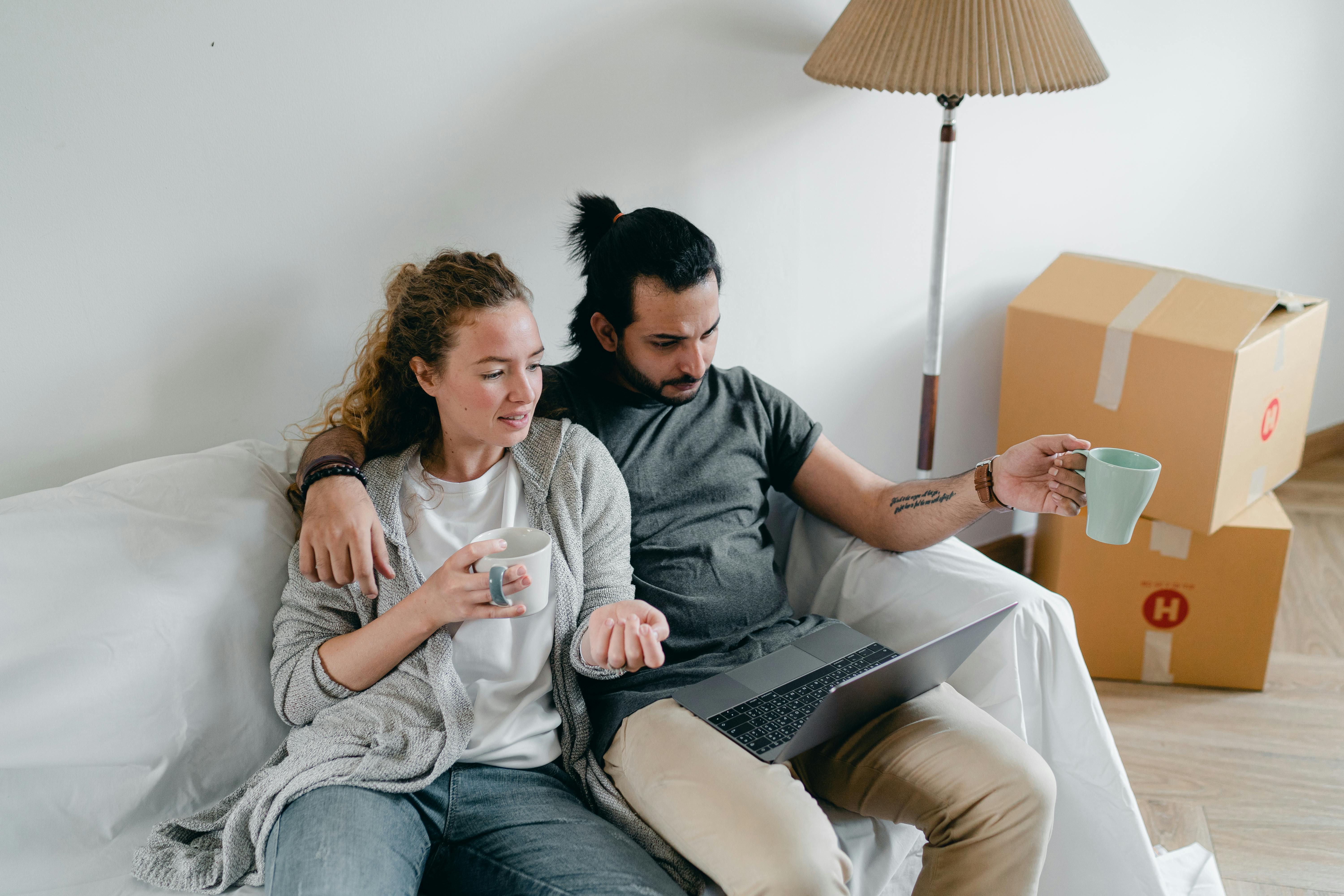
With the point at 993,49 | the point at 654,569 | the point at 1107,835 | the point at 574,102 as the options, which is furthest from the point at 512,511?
the point at 993,49

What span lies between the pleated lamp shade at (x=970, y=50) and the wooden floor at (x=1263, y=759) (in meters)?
1.25

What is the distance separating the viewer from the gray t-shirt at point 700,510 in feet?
4.66

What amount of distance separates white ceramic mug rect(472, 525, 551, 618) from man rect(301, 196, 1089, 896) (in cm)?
13

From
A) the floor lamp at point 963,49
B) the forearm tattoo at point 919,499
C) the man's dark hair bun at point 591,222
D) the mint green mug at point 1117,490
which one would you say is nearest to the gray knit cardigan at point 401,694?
the man's dark hair bun at point 591,222

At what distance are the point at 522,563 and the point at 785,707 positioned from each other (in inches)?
17.0

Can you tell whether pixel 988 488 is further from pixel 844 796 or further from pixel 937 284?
pixel 937 284

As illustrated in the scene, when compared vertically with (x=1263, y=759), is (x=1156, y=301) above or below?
above

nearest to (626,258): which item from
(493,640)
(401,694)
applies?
(493,640)

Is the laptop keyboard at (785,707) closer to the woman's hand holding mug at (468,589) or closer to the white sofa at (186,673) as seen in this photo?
the white sofa at (186,673)

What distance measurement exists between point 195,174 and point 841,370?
1316 mm

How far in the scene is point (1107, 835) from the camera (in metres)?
1.35

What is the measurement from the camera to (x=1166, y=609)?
2076 millimetres

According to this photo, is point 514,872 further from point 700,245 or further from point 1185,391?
point 1185,391

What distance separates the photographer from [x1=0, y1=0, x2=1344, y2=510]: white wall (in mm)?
1360
